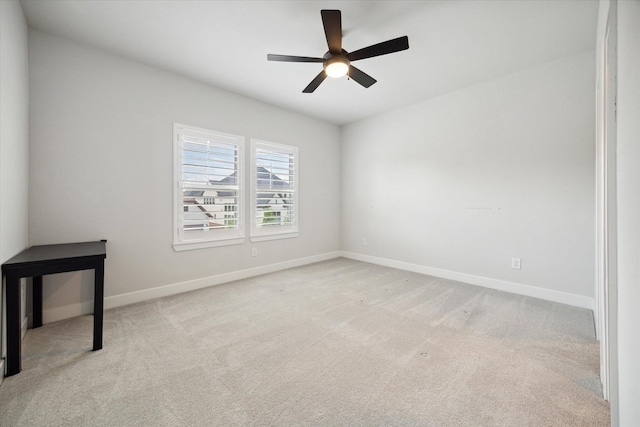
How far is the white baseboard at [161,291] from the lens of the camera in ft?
8.39

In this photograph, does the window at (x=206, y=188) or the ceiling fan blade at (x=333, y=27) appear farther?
the window at (x=206, y=188)

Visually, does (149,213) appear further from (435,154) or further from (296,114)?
(435,154)

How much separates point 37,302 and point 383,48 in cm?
379

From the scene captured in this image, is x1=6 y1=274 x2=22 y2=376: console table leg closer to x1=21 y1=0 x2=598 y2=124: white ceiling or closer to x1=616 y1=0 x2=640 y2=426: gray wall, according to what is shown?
x1=21 y1=0 x2=598 y2=124: white ceiling

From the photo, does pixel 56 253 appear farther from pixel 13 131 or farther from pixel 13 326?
pixel 13 131

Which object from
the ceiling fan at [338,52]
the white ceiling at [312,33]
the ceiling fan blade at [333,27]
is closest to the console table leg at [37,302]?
the white ceiling at [312,33]

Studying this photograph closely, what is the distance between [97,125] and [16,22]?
2.95ft

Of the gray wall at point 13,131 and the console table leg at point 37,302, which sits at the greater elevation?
the gray wall at point 13,131

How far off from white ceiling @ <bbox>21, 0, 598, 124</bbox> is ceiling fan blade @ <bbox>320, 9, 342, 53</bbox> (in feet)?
0.93

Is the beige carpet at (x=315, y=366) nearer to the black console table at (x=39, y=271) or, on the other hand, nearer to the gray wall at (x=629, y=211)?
the black console table at (x=39, y=271)

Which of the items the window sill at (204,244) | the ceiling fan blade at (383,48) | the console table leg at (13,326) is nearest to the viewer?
the console table leg at (13,326)

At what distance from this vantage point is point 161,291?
3143 mm

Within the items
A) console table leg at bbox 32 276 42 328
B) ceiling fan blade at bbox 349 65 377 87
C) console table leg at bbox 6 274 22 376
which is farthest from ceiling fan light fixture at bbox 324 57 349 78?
console table leg at bbox 32 276 42 328

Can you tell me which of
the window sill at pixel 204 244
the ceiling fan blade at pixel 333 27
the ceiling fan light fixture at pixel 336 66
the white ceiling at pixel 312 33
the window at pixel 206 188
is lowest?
the window sill at pixel 204 244
